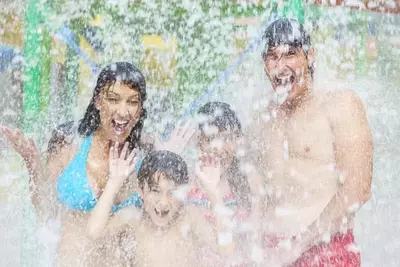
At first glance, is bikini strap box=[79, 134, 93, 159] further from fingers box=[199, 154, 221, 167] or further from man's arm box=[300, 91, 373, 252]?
man's arm box=[300, 91, 373, 252]

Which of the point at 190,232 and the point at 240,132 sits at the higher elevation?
the point at 240,132

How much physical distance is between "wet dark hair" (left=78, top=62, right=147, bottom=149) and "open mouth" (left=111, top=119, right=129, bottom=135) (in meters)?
0.04

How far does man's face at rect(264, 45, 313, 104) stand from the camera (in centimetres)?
264

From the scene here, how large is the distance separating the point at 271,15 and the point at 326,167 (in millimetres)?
1378

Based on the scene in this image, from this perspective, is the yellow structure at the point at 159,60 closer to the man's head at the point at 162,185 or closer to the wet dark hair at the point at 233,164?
the wet dark hair at the point at 233,164

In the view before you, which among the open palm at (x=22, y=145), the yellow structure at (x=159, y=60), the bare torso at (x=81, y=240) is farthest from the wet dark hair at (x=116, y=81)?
the yellow structure at (x=159, y=60)

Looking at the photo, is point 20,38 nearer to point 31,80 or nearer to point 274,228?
point 31,80

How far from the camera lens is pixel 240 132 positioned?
276cm

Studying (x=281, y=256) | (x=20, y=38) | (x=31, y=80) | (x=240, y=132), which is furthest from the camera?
(x=20, y=38)

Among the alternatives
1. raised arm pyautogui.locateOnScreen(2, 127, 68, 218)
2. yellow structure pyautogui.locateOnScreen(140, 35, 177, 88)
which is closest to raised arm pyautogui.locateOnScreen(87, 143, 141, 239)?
raised arm pyautogui.locateOnScreen(2, 127, 68, 218)

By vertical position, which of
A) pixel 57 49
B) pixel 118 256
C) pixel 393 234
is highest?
pixel 57 49

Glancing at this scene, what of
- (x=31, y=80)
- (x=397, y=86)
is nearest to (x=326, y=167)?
(x=31, y=80)

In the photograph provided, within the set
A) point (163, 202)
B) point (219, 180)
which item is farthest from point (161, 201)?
point (219, 180)

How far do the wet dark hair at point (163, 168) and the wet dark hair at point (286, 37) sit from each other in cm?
56
